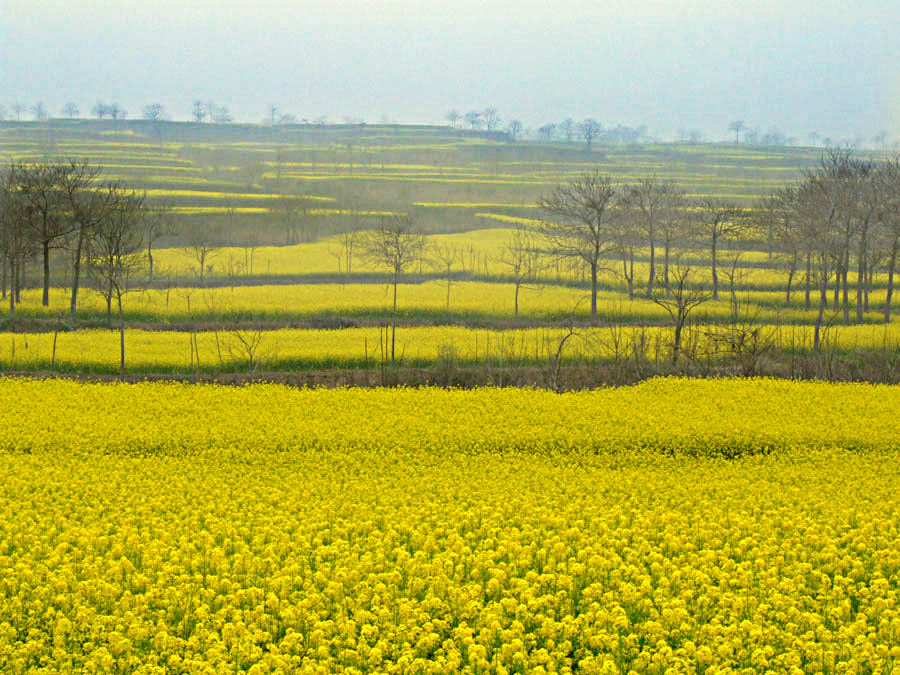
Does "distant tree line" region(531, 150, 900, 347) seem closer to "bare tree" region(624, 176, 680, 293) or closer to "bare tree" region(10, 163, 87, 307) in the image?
"bare tree" region(624, 176, 680, 293)

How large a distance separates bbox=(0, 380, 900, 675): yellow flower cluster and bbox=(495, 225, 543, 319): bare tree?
34663 millimetres

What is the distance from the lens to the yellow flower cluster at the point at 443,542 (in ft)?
35.4

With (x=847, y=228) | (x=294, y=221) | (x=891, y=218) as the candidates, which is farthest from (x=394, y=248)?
(x=294, y=221)

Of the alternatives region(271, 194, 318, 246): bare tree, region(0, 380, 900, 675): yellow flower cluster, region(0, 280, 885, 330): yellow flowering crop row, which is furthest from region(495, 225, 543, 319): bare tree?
region(0, 380, 900, 675): yellow flower cluster

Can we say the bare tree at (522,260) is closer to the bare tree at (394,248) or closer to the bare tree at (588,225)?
the bare tree at (588,225)

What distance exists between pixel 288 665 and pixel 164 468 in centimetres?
1163

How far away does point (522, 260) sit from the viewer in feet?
229

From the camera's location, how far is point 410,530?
14.8m

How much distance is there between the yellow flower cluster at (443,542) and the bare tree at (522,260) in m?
34.7

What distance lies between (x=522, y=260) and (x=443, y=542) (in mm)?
56362

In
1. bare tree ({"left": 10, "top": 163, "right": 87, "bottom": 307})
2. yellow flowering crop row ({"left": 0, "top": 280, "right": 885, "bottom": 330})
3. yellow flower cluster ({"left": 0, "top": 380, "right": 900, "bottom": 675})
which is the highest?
bare tree ({"left": 10, "top": 163, "right": 87, "bottom": 307})

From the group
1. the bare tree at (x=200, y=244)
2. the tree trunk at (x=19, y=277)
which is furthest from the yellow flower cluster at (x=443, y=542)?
the bare tree at (x=200, y=244)

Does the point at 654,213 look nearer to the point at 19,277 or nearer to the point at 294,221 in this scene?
the point at 294,221

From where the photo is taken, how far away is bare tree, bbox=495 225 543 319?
214 ft
